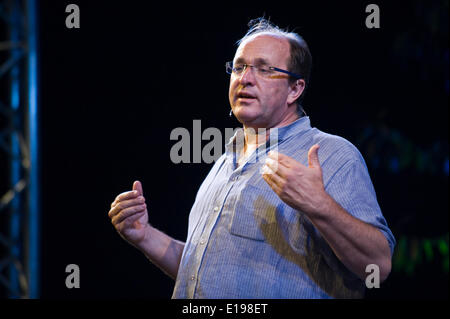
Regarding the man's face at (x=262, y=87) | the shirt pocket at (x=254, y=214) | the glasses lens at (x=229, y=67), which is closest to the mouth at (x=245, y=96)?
the man's face at (x=262, y=87)

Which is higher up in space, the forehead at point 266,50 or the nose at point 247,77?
the forehead at point 266,50

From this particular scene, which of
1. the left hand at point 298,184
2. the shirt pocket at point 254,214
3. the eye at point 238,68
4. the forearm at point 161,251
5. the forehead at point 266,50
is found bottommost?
the forearm at point 161,251

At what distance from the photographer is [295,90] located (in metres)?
1.67

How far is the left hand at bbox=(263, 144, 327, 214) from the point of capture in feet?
3.82

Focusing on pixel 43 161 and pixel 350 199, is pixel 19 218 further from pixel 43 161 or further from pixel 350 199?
pixel 350 199

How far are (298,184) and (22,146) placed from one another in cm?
254

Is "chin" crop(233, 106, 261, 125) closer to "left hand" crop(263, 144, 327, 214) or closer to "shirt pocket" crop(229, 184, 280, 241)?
"shirt pocket" crop(229, 184, 280, 241)

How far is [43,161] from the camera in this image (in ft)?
12.0

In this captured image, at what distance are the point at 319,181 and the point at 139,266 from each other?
9.31 feet

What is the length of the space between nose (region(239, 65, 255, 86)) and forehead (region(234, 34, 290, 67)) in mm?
28

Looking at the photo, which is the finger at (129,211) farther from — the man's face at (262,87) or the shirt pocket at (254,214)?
the man's face at (262,87)

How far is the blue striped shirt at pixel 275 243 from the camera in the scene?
4.21ft

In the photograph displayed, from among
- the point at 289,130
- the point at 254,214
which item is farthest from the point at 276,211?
the point at 289,130

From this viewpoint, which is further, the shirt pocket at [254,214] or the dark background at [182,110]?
the dark background at [182,110]
